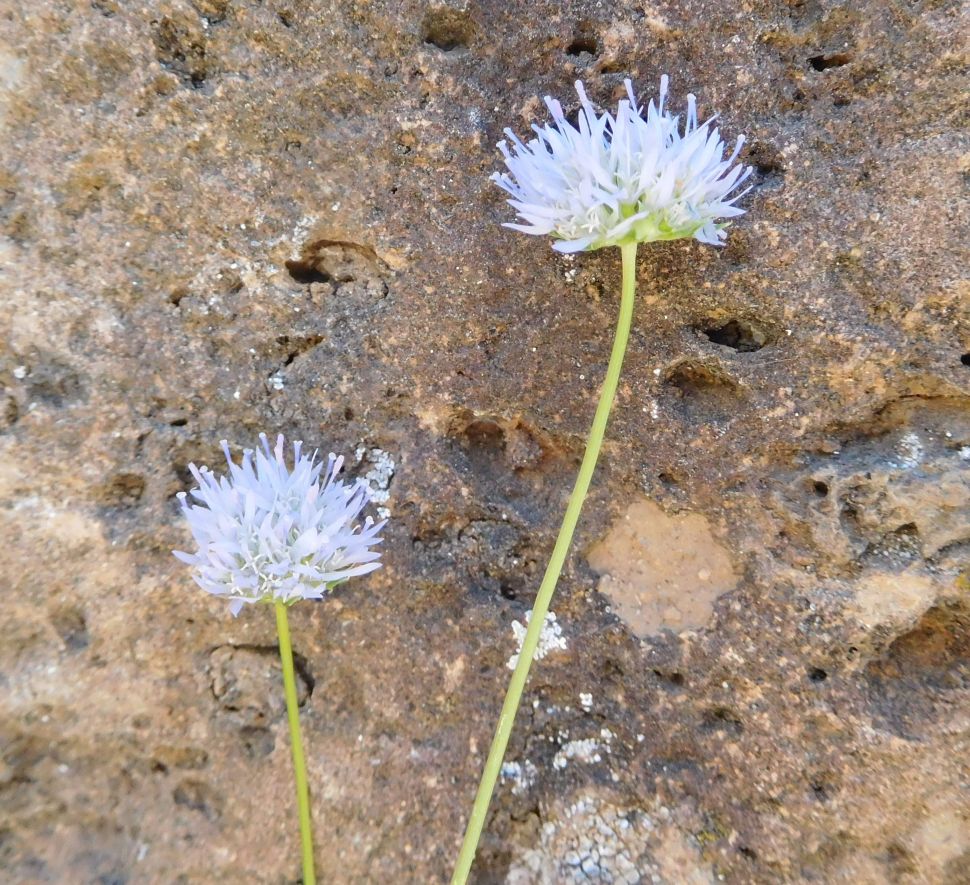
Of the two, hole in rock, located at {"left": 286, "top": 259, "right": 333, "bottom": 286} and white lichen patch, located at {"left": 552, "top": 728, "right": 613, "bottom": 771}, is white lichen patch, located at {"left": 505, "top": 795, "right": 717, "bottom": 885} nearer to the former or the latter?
white lichen patch, located at {"left": 552, "top": 728, "right": 613, "bottom": 771}

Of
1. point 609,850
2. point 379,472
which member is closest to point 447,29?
point 379,472

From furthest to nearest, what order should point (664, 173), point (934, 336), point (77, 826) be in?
point (77, 826)
point (934, 336)
point (664, 173)

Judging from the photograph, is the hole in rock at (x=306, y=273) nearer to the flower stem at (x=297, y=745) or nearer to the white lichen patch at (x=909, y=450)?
the flower stem at (x=297, y=745)

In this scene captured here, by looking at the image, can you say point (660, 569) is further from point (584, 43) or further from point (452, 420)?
point (584, 43)

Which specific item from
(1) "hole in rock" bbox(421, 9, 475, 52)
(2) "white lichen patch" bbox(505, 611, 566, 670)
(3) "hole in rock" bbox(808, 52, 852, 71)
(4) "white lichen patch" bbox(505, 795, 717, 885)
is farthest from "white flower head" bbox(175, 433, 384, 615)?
(3) "hole in rock" bbox(808, 52, 852, 71)

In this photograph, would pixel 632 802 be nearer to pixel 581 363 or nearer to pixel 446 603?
pixel 446 603

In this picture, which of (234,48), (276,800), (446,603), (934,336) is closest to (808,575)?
(934,336)
